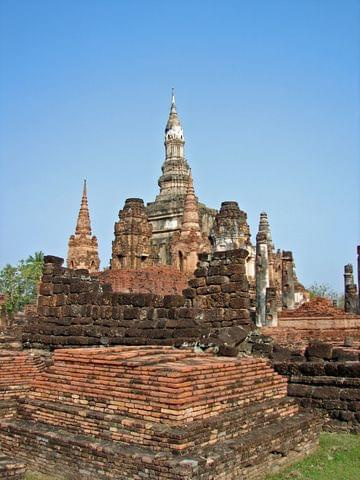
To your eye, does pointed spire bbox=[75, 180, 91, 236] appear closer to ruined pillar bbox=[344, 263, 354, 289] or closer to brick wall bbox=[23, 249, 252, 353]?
ruined pillar bbox=[344, 263, 354, 289]

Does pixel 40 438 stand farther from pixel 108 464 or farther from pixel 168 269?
pixel 168 269

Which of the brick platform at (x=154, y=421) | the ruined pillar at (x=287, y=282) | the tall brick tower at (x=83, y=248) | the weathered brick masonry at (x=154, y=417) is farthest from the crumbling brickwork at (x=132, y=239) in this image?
the brick platform at (x=154, y=421)

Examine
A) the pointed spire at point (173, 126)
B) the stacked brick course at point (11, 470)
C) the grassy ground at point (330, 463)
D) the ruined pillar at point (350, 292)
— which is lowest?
the grassy ground at point (330, 463)

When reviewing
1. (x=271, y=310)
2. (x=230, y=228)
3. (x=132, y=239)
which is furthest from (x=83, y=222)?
(x=271, y=310)

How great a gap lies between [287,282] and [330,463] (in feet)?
85.2

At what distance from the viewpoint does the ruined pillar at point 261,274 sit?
23773 millimetres

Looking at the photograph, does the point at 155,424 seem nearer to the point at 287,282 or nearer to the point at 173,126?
the point at 287,282

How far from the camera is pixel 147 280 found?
21656 mm

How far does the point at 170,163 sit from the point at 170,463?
35.4 meters

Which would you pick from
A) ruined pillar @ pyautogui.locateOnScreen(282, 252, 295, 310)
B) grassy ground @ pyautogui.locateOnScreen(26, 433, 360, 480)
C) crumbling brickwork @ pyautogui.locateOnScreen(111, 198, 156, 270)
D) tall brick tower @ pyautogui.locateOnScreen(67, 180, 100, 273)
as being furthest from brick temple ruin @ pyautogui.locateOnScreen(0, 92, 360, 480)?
ruined pillar @ pyautogui.locateOnScreen(282, 252, 295, 310)

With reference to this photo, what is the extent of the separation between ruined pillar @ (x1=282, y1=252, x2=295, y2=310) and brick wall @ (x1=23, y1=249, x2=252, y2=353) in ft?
71.8

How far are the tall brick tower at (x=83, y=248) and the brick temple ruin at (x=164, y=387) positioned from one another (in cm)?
1811

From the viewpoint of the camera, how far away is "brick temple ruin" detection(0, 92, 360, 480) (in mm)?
5605

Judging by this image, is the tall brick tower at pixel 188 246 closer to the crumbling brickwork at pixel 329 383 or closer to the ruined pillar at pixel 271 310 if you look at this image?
the ruined pillar at pixel 271 310
